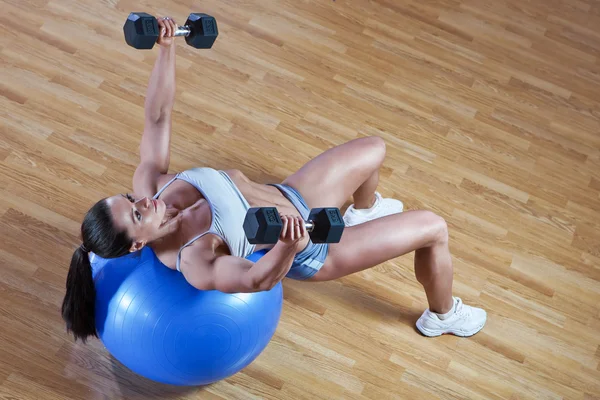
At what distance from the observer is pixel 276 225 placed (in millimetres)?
1765

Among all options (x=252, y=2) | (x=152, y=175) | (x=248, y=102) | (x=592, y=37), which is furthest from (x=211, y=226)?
(x=592, y=37)

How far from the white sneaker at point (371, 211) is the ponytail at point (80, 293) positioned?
115cm

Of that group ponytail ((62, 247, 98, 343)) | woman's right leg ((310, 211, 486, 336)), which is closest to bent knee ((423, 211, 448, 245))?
woman's right leg ((310, 211, 486, 336))

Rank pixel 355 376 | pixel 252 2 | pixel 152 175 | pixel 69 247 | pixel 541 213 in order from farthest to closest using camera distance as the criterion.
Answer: pixel 252 2 → pixel 541 213 → pixel 69 247 → pixel 355 376 → pixel 152 175

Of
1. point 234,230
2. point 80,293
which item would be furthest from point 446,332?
point 80,293

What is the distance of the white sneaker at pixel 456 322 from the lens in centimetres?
272

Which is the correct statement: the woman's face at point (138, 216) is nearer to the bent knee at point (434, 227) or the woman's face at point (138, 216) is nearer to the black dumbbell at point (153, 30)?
the black dumbbell at point (153, 30)

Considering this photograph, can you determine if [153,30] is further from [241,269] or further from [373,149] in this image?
[373,149]

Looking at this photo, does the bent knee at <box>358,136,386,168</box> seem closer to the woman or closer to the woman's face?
the woman

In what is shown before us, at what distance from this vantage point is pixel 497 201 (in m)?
3.22

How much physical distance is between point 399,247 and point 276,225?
0.85 meters

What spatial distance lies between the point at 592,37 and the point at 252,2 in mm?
1900

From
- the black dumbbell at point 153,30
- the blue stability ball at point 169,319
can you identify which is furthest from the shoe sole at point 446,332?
the black dumbbell at point 153,30

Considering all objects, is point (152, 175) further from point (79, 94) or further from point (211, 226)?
point (79, 94)
